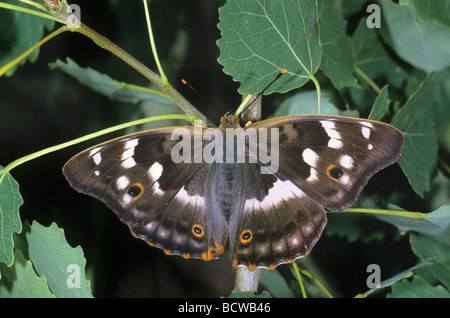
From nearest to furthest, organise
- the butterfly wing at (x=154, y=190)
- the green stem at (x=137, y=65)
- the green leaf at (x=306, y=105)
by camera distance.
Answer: the green stem at (x=137, y=65), the butterfly wing at (x=154, y=190), the green leaf at (x=306, y=105)

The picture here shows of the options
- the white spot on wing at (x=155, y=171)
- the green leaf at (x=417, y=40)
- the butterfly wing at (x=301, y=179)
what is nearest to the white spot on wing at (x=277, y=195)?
the butterfly wing at (x=301, y=179)

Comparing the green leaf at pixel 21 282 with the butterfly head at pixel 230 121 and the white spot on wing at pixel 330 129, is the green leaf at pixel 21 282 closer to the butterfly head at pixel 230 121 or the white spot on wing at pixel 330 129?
the butterfly head at pixel 230 121

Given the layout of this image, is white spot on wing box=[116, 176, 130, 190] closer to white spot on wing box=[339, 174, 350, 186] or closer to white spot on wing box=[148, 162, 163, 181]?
white spot on wing box=[148, 162, 163, 181]

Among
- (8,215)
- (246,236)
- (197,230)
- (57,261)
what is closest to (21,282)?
(57,261)

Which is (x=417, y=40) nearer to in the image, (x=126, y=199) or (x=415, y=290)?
(x=415, y=290)

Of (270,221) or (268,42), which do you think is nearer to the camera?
(268,42)

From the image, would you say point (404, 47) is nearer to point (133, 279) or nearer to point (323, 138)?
point (323, 138)
